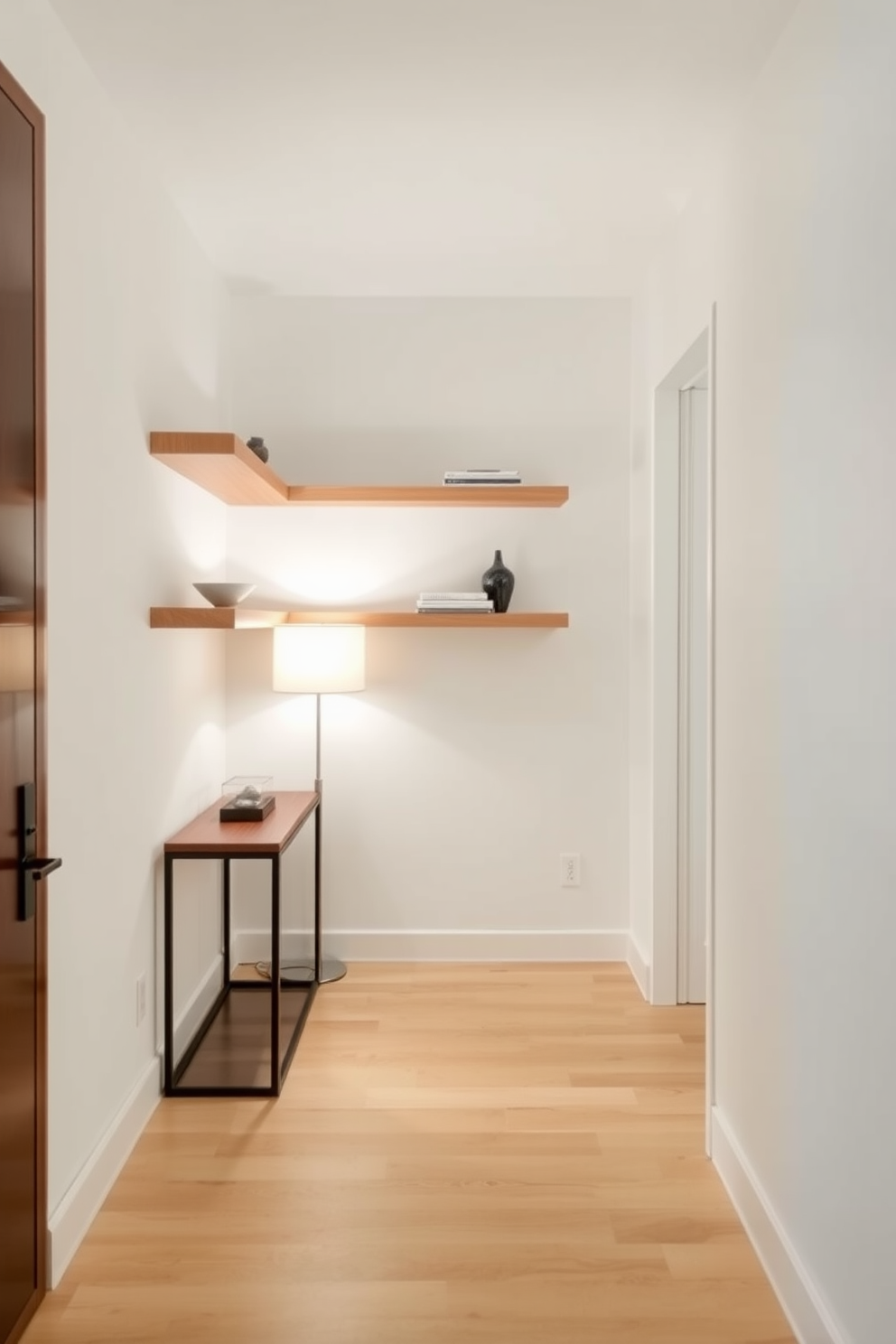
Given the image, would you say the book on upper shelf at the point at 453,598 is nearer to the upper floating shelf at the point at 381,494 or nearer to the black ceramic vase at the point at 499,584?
the black ceramic vase at the point at 499,584

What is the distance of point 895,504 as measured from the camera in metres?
1.40

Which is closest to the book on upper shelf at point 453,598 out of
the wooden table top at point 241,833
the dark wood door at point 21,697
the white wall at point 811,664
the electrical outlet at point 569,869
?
the wooden table top at point 241,833

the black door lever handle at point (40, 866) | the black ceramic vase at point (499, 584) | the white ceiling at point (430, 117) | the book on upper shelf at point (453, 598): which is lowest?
the black door lever handle at point (40, 866)

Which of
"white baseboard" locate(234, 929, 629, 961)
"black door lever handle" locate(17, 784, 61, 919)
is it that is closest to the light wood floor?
"white baseboard" locate(234, 929, 629, 961)

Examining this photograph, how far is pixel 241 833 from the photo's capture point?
9.16ft

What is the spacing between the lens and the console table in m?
2.62

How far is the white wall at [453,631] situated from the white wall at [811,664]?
51.2 inches

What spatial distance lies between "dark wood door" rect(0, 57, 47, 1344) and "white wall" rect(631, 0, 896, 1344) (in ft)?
4.85

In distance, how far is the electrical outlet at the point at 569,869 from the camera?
3.64m

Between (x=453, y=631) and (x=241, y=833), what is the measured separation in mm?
1255

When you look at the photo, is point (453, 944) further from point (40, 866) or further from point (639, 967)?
point (40, 866)

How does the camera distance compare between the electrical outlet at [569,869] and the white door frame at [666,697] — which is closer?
the white door frame at [666,697]

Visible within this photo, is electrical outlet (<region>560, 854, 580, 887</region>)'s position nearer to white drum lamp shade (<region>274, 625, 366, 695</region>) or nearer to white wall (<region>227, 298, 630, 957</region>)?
white wall (<region>227, 298, 630, 957</region>)

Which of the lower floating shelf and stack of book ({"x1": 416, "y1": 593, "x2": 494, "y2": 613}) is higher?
stack of book ({"x1": 416, "y1": 593, "x2": 494, "y2": 613})
